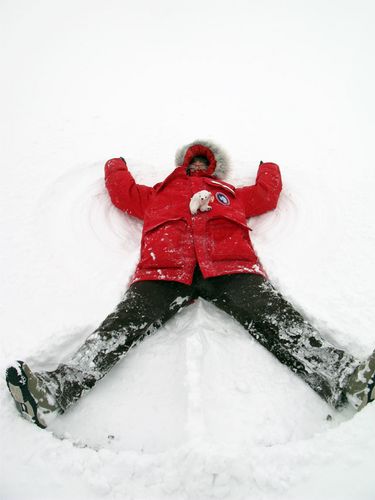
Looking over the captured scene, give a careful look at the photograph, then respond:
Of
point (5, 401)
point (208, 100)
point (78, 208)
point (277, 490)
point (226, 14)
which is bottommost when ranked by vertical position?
point (5, 401)

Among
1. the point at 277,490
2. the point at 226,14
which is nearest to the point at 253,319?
the point at 277,490

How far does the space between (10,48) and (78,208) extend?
306cm

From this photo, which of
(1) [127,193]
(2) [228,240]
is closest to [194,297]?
(2) [228,240]

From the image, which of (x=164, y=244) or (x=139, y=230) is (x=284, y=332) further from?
(x=139, y=230)

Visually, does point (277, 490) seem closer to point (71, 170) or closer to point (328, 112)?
point (71, 170)

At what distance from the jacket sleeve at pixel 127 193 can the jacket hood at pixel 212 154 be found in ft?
1.43

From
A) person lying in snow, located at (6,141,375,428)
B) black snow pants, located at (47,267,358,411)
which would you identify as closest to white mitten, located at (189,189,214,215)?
person lying in snow, located at (6,141,375,428)

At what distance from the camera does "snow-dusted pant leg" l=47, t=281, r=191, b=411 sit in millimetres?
1808

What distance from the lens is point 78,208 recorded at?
2.86 meters

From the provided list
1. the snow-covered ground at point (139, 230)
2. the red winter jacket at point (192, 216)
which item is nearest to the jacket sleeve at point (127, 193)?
the red winter jacket at point (192, 216)

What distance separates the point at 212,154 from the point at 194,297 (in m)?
1.29

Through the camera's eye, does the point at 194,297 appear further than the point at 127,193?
No

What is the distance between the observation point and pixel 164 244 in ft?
7.39

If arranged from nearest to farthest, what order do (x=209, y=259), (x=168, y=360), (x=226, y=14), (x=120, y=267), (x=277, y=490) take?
(x=277, y=490) → (x=168, y=360) → (x=209, y=259) → (x=120, y=267) → (x=226, y=14)
